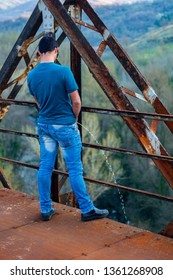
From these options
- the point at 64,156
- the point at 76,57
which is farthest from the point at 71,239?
the point at 76,57

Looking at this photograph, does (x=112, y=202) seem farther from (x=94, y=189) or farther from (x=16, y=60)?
(x=16, y=60)

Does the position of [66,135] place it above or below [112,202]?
above

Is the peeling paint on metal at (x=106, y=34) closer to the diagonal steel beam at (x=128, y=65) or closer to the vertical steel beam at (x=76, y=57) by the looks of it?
the diagonal steel beam at (x=128, y=65)

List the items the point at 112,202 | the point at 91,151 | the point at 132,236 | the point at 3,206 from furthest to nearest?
the point at 91,151, the point at 112,202, the point at 3,206, the point at 132,236

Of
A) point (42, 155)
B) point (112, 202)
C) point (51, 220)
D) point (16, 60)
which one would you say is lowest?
point (112, 202)

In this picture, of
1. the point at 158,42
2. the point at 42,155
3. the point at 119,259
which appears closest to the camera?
the point at 119,259

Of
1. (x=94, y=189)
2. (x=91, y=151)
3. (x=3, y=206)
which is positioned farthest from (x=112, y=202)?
(x=3, y=206)

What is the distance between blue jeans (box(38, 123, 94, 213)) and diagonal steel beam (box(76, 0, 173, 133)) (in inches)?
33.6

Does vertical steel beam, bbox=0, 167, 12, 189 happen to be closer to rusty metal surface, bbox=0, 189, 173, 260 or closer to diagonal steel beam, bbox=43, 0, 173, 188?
rusty metal surface, bbox=0, 189, 173, 260

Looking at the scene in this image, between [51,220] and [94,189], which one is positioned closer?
[51,220]

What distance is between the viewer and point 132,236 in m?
5.14

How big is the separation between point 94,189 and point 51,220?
3381 centimetres

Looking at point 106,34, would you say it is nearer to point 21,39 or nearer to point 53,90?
point 21,39

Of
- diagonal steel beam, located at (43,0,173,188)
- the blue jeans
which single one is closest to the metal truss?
diagonal steel beam, located at (43,0,173,188)
